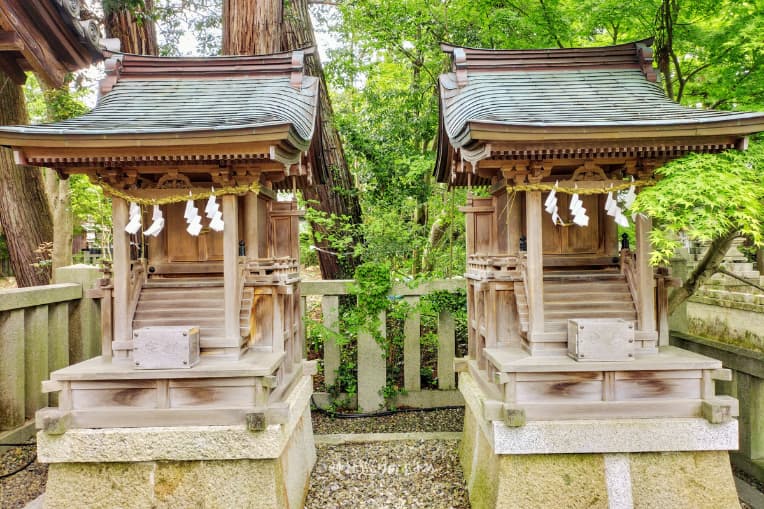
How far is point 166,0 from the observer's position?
9477 mm

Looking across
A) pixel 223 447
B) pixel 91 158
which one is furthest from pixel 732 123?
pixel 91 158

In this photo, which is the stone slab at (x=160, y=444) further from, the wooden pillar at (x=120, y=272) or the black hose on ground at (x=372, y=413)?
the black hose on ground at (x=372, y=413)

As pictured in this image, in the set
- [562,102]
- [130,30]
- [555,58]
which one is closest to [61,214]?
[130,30]

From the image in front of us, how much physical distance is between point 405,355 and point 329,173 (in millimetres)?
3753

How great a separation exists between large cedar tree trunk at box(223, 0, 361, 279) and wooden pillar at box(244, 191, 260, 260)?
10.8 feet

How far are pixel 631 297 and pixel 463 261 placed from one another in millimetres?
4579

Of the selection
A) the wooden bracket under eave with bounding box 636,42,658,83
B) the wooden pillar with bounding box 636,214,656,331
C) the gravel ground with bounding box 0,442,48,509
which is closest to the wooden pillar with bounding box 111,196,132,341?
the gravel ground with bounding box 0,442,48,509

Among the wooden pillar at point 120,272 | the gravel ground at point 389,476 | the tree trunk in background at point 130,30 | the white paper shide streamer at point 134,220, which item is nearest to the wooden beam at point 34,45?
the tree trunk in background at point 130,30

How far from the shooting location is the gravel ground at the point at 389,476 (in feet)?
15.7

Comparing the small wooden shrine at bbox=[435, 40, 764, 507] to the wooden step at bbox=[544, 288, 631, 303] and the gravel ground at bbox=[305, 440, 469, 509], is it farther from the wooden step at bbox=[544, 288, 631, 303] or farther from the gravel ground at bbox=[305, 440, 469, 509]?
the gravel ground at bbox=[305, 440, 469, 509]

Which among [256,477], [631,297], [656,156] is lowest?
[256,477]

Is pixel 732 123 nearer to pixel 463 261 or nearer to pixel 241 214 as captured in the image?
pixel 241 214

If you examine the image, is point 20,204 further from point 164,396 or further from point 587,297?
point 587,297

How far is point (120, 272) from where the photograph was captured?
418 cm
